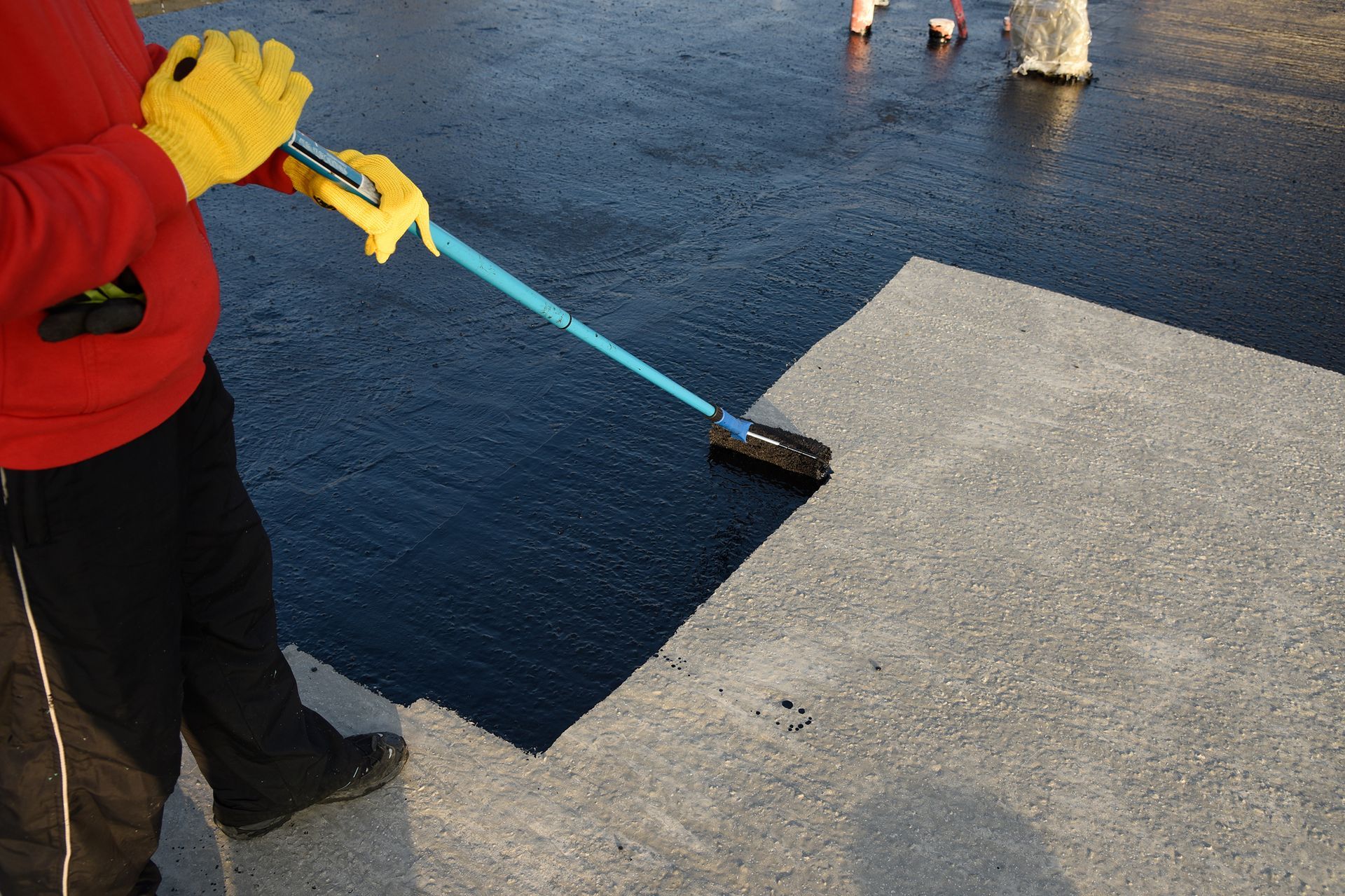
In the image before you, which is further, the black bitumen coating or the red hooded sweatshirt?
the black bitumen coating

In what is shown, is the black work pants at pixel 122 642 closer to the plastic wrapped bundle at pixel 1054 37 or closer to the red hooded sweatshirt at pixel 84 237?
the red hooded sweatshirt at pixel 84 237

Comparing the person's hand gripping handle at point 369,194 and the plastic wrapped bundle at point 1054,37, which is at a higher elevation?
the person's hand gripping handle at point 369,194

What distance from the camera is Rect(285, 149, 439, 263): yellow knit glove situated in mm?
2014

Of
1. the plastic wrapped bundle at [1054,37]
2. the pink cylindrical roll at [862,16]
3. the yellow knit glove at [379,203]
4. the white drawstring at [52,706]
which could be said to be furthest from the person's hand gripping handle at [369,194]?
the pink cylindrical roll at [862,16]

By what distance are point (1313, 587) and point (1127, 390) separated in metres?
1.07

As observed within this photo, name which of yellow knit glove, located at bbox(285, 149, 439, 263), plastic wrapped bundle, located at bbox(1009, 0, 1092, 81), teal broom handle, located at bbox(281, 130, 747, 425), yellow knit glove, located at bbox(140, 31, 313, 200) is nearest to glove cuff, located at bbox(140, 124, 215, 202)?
yellow knit glove, located at bbox(140, 31, 313, 200)

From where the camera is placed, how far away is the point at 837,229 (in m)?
5.14

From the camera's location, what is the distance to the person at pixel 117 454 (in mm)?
1358

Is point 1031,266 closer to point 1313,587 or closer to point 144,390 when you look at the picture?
point 1313,587

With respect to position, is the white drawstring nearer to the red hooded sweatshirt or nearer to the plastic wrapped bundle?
the red hooded sweatshirt

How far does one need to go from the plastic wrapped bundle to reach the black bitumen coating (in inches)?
6.6

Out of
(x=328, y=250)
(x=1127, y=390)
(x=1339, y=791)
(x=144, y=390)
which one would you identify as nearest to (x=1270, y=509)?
(x=1127, y=390)

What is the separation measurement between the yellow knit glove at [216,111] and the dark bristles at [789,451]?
190 cm

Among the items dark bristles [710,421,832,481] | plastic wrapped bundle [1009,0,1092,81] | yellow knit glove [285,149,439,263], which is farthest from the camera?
plastic wrapped bundle [1009,0,1092,81]
